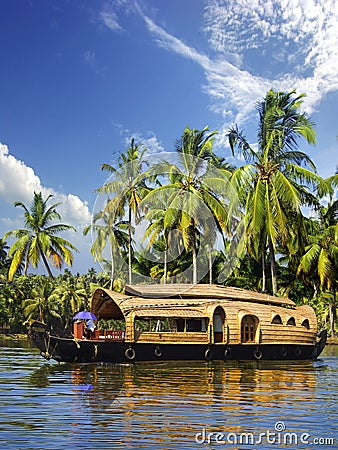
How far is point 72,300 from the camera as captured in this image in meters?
46.0

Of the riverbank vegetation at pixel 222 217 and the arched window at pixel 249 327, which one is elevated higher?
the riverbank vegetation at pixel 222 217

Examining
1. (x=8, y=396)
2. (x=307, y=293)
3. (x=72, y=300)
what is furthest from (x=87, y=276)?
(x=8, y=396)

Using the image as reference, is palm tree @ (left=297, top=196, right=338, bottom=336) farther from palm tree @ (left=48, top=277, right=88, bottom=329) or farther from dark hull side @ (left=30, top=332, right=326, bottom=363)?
palm tree @ (left=48, top=277, right=88, bottom=329)

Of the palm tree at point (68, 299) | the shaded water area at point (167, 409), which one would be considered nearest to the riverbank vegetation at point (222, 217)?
the shaded water area at point (167, 409)

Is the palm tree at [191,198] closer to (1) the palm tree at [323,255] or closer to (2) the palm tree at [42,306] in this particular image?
(1) the palm tree at [323,255]

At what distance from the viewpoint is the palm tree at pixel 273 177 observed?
75.6 feet

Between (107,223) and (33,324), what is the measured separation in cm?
469

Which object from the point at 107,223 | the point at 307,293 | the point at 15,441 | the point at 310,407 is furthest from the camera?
the point at 307,293

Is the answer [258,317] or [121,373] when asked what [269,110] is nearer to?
[258,317]

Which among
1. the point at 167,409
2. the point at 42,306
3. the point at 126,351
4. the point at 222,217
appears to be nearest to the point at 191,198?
the point at 222,217

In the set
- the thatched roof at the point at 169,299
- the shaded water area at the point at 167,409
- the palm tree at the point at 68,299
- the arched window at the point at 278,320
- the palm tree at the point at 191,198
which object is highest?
the palm tree at the point at 191,198

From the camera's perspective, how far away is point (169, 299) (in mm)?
17266

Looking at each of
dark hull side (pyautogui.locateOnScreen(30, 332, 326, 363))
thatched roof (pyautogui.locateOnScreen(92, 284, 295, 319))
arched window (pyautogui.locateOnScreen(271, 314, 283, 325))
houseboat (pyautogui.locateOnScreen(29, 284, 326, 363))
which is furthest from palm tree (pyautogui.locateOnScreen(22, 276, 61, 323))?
dark hull side (pyautogui.locateOnScreen(30, 332, 326, 363))

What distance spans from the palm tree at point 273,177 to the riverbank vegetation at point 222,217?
4 cm
